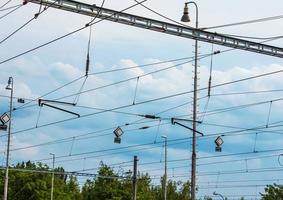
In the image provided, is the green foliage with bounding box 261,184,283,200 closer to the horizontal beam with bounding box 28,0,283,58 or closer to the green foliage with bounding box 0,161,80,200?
the green foliage with bounding box 0,161,80,200

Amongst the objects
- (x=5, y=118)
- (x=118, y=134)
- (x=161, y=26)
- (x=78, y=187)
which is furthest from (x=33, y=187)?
(x=161, y=26)

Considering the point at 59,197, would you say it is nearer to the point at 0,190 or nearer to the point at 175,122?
the point at 0,190

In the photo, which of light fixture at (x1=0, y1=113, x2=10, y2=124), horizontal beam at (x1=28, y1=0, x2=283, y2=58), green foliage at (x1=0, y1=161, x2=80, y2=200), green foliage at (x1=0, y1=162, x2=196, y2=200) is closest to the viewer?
horizontal beam at (x1=28, y1=0, x2=283, y2=58)

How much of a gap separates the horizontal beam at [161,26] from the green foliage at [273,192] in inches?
1799

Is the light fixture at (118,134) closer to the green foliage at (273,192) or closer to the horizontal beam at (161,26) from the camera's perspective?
the horizontal beam at (161,26)

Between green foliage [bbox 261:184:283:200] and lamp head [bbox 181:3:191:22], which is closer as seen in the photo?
lamp head [bbox 181:3:191:22]

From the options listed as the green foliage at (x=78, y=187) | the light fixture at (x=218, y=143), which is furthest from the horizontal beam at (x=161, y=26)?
the green foliage at (x=78, y=187)

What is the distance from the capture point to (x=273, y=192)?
242 ft

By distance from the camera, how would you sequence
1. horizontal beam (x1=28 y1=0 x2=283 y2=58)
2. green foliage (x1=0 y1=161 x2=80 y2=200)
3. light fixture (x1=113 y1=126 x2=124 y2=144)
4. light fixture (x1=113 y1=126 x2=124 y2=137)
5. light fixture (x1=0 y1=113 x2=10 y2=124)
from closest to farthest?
horizontal beam (x1=28 y1=0 x2=283 y2=58), light fixture (x1=113 y1=126 x2=124 y2=144), light fixture (x1=113 y1=126 x2=124 y2=137), light fixture (x1=0 y1=113 x2=10 y2=124), green foliage (x1=0 y1=161 x2=80 y2=200)

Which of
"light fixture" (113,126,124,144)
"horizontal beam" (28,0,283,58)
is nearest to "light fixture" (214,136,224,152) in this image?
"light fixture" (113,126,124,144)

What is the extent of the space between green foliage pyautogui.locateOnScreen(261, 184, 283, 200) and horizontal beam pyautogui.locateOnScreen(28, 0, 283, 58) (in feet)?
150

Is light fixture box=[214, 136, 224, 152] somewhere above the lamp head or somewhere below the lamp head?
below

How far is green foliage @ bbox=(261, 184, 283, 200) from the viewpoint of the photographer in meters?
72.8

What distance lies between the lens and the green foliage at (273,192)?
7281 cm
